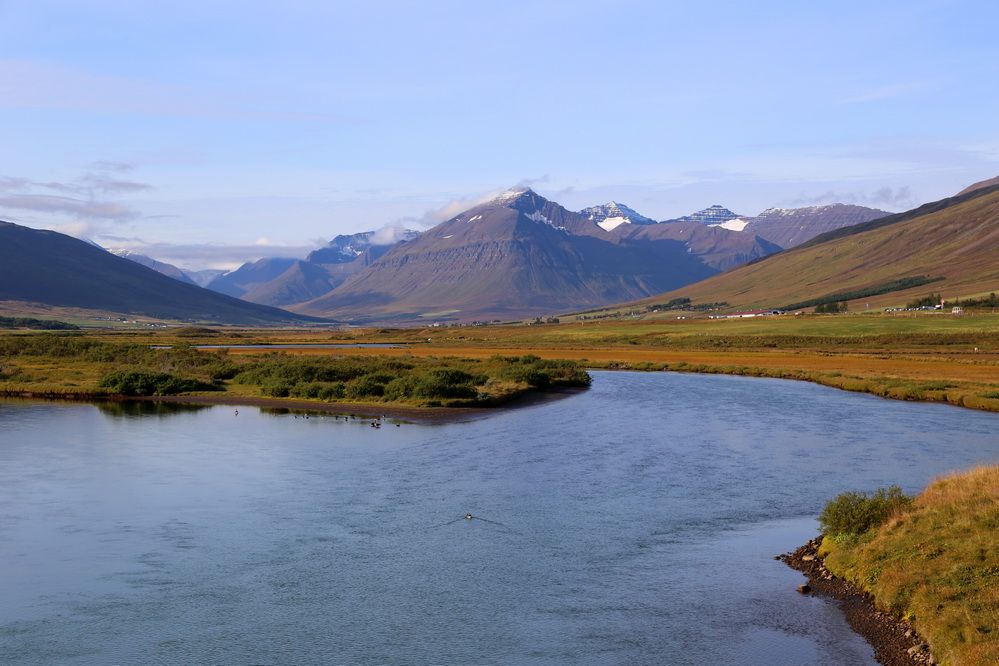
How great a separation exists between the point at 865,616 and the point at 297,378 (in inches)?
2309

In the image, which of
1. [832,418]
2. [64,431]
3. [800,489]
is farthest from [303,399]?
[800,489]

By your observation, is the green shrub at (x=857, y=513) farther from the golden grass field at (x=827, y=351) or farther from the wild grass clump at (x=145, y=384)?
the wild grass clump at (x=145, y=384)

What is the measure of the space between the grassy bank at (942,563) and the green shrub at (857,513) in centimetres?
23

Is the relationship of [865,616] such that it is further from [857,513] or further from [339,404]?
[339,404]

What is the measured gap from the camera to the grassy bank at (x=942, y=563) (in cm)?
1954

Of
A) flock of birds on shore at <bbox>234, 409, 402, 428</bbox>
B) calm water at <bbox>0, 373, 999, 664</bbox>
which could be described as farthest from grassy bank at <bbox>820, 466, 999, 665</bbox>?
flock of birds on shore at <bbox>234, 409, 402, 428</bbox>

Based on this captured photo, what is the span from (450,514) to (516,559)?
552cm

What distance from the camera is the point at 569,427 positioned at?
185ft

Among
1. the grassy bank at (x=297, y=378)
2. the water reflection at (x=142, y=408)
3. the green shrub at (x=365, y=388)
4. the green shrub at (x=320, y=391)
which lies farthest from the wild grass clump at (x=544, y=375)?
the water reflection at (x=142, y=408)

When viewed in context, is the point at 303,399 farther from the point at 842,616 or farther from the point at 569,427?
the point at 842,616

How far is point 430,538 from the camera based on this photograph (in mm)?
29812

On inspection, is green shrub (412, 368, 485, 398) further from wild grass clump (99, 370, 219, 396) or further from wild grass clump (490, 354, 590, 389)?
wild grass clump (99, 370, 219, 396)

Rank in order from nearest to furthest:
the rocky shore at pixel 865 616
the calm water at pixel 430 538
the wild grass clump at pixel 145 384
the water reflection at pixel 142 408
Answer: the rocky shore at pixel 865 616 < the calm water at pixel 430 538 < the water reflection at pixel 142 408 < the wild grass clump at pixel 145 384

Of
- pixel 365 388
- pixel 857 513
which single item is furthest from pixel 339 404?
pixel 857 513
